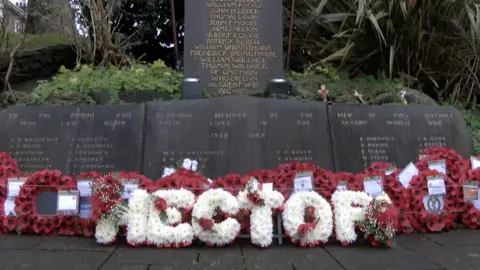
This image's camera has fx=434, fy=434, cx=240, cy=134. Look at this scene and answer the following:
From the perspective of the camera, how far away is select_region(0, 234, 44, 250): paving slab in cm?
370

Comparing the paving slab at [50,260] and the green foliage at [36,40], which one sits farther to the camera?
the green foliage at [36,40]

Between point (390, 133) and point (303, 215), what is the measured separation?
231cm

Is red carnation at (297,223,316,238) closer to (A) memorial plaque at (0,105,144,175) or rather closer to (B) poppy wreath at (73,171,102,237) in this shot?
(B) poppy wreath at (73,171,102,237)

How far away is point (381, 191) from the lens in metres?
4.02

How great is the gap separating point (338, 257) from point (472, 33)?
Result: 19.3ft

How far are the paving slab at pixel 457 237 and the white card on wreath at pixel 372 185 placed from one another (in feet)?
2.20

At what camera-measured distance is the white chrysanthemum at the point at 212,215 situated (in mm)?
3699

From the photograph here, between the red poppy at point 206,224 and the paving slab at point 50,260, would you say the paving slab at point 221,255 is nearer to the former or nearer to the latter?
the red poppy at point 206,224

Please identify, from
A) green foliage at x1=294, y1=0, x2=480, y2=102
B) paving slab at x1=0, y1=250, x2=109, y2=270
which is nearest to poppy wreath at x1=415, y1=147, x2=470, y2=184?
green foliage at x1=294, y1=0, x2=480, y2=102

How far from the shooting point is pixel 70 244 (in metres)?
3.82

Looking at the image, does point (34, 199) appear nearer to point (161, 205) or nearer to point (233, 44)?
point (161, 205)

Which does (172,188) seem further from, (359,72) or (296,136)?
(359,72)

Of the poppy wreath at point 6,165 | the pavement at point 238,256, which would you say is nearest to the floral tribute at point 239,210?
the pavement at point 238,256

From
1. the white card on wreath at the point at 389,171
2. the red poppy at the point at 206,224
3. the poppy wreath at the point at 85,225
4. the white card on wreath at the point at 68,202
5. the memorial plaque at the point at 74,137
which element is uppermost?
the memorial plaque at the point at 74,137
